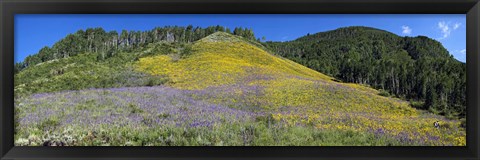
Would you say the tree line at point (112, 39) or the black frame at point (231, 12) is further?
the tree line at point (112, 39)

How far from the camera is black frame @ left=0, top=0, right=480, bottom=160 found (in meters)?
3.61

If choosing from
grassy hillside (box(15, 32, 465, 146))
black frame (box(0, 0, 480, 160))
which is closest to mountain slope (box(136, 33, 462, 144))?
grassy hillside (box(15, 32, 465, 146))

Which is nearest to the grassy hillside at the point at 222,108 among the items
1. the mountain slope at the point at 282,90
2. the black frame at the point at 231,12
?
the mountain slope at the point at 282,90

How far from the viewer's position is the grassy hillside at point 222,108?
3.82 metres

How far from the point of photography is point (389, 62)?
411cm

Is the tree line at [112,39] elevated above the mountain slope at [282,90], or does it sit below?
above

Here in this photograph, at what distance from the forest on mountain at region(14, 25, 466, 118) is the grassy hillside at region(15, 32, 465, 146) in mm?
100

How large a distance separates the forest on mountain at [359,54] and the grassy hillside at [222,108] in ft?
0.33

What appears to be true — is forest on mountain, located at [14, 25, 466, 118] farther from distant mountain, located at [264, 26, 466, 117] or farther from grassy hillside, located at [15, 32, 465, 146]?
grassy hillside, located at [15, 32, 465, 146]

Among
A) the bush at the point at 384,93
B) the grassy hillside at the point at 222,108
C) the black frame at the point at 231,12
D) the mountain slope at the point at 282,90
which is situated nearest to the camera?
the black frame at the point at 231,12

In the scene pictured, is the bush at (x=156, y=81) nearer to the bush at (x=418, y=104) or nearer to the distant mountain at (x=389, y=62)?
the distant mountain at (x=389, y=62)

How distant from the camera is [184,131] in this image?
3867 millimetres

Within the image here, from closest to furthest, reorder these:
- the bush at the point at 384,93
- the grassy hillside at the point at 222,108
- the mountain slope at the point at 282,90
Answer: the grassy hillside at the point at 222,108
the mountain slope at the point at 282,90
the bush at the point at 384,93

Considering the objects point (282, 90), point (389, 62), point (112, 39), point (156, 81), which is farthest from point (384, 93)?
point (112, 39)
